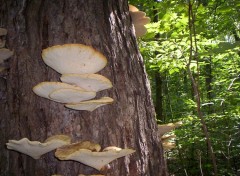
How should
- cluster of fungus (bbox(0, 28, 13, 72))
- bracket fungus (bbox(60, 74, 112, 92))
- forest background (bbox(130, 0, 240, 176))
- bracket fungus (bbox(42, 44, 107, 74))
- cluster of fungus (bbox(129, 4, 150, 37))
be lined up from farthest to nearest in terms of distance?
forest background (bbox(130, 0, 240, 176))
cluster of fungus (bbox(129, 4, 150, 37))
cluster of fungus (bbox(0, 28, 13, 72))
bracket fungus (bbox(60, 74, 112, 92))
bracket fungus (bbox(42, 44, 107, 74))

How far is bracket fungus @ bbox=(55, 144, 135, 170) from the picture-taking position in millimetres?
1500

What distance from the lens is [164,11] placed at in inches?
193

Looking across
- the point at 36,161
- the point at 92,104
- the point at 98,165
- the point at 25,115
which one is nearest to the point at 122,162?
the point at 98,165

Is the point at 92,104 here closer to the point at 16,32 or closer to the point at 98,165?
the point at 98,165

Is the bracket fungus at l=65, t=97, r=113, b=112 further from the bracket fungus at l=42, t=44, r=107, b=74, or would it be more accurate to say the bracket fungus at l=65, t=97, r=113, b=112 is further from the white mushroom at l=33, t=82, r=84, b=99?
the bracket fungus at l=42, t=44, r=107, b=74

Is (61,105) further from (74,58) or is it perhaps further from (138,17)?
(138,17)

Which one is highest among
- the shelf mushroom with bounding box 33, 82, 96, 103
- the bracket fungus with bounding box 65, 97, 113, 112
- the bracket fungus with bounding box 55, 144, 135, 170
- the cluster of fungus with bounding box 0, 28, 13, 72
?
the cluster of fungus with bounding box 0, 28, 13, 72

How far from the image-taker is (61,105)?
5.90 ft

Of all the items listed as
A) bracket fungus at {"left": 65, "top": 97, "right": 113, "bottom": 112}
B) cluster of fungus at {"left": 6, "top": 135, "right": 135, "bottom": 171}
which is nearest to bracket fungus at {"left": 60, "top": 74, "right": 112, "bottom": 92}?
bracket fungus at {"left": 65, "top": 97, "right": 113, "bottom": 112}

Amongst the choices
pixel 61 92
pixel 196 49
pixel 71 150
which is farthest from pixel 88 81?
pixel 196 49

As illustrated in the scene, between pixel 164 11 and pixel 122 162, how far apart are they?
12.6 feet

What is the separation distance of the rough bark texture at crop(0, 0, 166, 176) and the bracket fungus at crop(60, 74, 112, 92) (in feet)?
0.54

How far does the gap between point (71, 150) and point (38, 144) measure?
8.1 inches

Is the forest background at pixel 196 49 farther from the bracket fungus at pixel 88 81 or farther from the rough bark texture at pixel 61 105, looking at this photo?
the bracket fungus at pixel 88 81
